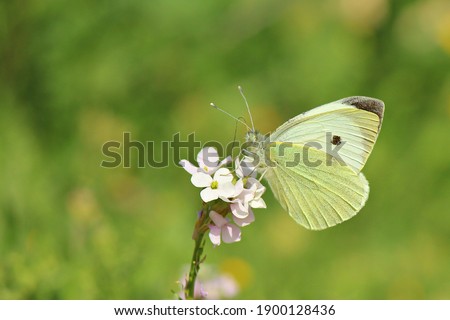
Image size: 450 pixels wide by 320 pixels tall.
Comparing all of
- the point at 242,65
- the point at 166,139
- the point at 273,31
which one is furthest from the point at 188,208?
the point at 273,31

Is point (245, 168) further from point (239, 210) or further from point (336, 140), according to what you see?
point (336, 140)

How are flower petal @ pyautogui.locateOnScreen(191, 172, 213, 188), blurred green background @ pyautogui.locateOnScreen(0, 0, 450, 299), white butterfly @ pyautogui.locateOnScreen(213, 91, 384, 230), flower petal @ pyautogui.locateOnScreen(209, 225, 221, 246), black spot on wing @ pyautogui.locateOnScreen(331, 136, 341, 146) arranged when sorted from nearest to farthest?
flower petal @ pyautogui.locateOnScreen(209, 225, 221, 246) < flower petal @ pyautogui.locateOnScreen(191, 172, 213, 188) < white butterfly @ pyautogui.locateOnScreen(213, 91, 384, 230) < black spot on wing @ pyautogui.locateOnScreen(331, 136, 341, 146) < blurred green background @ pyautogui.locateOnScreen(0, 0, 450, 299)

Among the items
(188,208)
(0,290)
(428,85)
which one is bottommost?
(188,208)

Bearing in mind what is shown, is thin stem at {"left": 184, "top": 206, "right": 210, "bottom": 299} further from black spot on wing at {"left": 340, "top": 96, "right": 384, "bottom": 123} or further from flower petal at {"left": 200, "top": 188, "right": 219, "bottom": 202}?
black spot on wing at {"left": 340, "top": 96, "right": 384, "bottom": 123}

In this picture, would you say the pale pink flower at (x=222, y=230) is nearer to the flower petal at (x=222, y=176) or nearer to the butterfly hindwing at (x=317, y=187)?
the flower petal at (x=222, y=176)

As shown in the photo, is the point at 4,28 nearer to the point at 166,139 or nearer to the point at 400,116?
the point at 166,139

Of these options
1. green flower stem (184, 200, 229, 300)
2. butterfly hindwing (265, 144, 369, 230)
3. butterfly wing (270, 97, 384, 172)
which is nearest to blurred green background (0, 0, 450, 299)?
butterfly hindwing (265, 144, 369, 230)
